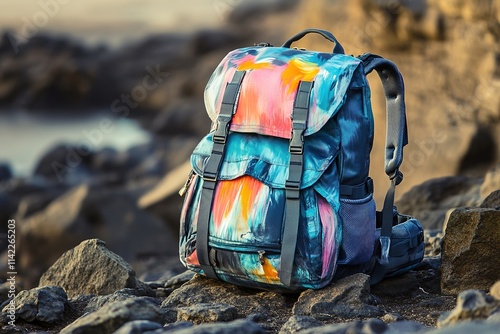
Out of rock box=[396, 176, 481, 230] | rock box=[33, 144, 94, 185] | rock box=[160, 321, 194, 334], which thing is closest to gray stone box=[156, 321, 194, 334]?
rock box=[160, 321, 194, 334]

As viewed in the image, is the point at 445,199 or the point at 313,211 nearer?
the point at 313,211

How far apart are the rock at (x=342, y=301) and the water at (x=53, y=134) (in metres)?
13.9

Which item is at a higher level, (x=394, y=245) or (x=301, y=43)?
(x=301, y=43)

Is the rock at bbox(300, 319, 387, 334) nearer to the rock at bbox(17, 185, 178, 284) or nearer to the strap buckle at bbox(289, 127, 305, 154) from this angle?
the strap buckle at bbox(289, 127, 305, 154)

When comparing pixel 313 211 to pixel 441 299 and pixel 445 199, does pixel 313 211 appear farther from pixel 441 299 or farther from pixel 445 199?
pixel 445 199

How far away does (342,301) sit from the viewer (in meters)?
3.73

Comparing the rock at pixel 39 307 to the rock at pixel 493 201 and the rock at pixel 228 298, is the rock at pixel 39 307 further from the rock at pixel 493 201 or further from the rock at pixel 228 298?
the rock at pixel 493 201

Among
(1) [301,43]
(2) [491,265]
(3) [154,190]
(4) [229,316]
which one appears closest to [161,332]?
(4) [229,316]

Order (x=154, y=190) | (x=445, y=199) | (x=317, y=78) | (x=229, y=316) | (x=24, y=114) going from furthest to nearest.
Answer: (x=24, y=114) < (x=154, y=190) < (x=445, y=199) < (x=317, y=78) < (x=229, y=316)

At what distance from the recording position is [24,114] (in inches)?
950

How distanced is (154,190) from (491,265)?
6184 millimetres

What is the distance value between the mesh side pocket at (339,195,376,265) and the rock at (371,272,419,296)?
9.8 inches

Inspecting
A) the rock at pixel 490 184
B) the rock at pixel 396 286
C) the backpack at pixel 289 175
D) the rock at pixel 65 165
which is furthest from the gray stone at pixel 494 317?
the rock at pixel 65 165

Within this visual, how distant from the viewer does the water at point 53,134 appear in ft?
60.8
